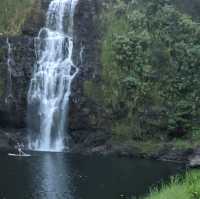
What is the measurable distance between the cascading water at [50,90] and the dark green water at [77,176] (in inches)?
174

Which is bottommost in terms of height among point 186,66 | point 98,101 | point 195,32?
point 98,101

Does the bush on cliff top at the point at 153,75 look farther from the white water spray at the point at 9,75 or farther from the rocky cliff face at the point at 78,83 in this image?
the white water spray at the point at 9,75

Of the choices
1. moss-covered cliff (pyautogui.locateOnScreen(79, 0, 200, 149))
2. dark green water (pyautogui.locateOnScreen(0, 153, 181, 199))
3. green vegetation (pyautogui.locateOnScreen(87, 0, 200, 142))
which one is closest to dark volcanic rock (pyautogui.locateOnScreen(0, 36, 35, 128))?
dark green water (pyautogui.locateOnScreen(0, 153, 181, 199))

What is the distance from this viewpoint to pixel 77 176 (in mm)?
36094

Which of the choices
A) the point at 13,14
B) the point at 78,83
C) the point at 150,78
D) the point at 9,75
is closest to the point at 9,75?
the point at 9,75

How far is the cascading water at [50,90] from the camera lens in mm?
50375

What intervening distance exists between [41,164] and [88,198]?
433 inches

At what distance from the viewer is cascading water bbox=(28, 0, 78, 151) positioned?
A: 50.4 m

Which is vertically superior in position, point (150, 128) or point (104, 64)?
point (104, 64)

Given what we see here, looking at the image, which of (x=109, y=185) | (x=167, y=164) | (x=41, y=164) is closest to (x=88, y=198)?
(x=109, y=185)

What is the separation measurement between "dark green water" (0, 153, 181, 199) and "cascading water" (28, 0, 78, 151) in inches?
174

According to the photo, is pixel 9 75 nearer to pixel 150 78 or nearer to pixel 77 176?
pixel 150 78

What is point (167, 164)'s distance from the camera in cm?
4300

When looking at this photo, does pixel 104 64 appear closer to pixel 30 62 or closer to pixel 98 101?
pixel 98 101
